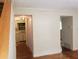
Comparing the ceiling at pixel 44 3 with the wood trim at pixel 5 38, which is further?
the ceiling at pixel 44 3

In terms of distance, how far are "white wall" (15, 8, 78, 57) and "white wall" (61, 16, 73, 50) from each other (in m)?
0.58

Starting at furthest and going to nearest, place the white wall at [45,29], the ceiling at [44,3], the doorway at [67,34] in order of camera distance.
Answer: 1. the doorway at [67,34]
2. the white wall at [45,29]
3. the ceiling at [44,3]

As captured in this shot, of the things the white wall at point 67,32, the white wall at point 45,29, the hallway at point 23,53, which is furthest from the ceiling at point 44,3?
the hallway at point 23,53

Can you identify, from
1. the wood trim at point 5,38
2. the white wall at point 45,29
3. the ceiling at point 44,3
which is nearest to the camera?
the wood trim at point 5,38

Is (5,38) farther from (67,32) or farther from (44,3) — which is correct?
(67,32)

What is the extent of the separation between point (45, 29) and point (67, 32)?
1.81m

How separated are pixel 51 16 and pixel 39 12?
68 centimetres

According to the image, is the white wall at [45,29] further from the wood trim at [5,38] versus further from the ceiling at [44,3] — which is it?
the wood trim at [5,38]

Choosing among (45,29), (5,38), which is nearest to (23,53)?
(45,29)

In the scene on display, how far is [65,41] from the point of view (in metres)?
6.44

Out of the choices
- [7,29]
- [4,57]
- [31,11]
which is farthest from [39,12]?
[4,57]

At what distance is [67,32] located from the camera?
242 inches

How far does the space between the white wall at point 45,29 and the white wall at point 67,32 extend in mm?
582

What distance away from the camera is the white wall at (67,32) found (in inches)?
227
